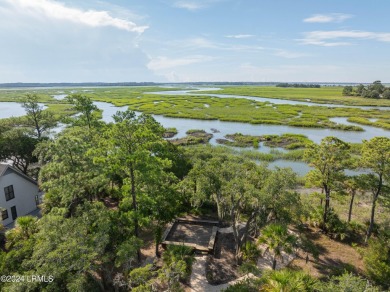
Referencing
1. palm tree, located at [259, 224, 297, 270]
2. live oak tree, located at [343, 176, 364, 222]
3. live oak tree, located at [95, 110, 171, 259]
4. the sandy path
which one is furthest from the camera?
live oak tree, located at [343, 176, 364, 222]

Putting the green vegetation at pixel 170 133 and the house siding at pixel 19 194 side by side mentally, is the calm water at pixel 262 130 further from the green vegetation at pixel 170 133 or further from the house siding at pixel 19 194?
the house siding at pixel 19 194

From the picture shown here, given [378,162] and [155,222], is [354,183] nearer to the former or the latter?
[378,162]

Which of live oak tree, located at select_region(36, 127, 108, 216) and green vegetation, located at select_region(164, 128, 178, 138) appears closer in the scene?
live oak tree, located at select_region(36, 127, 108, 216)

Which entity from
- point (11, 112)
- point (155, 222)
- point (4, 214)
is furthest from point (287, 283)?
point (11, 112)

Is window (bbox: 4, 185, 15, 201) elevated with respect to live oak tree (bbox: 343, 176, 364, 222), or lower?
lower

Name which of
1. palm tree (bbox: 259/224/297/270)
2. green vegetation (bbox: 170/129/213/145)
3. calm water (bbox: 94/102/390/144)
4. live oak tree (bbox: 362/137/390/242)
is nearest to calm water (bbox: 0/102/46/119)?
calm water (bbox: 94/102/390/144)

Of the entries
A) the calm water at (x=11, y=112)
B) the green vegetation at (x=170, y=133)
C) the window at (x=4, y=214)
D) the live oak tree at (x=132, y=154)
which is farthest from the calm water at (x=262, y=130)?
the calm water at (x=11, y=112)

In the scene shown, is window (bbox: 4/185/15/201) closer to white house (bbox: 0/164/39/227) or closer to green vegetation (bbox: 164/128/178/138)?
white house (bbox: 0/164/39/227)

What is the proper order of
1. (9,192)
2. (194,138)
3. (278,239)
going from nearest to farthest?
(278,239) < (9,192) < (194,138)
